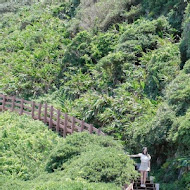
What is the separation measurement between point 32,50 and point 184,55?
13135 millimetres

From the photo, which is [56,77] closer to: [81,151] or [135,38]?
[135,38]

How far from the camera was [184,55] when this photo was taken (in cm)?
1711

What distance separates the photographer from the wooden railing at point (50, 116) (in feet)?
56.8

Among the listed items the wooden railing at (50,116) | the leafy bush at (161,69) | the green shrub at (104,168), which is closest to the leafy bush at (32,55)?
the wooden railing at (50,116)

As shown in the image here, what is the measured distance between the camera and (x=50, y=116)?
19156 mm

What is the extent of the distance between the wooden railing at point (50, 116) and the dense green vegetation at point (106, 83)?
698 millimetres

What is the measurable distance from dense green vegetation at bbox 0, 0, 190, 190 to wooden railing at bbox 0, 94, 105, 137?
0.70m

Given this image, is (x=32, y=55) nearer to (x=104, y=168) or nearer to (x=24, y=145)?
(x=24, y=145)

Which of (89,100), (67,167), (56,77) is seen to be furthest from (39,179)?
(56,77)

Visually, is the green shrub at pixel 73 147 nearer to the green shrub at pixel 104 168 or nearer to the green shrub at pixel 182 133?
the green shrub at pixel 104 168

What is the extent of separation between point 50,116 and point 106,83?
3097mm

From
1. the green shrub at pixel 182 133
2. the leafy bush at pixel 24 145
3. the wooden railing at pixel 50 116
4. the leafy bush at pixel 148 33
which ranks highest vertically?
the leafy bush at pixel 148 33

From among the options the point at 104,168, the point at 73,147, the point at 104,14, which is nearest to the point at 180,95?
the point at 73,147

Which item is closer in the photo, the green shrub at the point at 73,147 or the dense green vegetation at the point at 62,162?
the dense green vegetation at the point at 62,162
